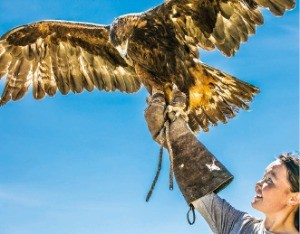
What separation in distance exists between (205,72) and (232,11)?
0.77 m

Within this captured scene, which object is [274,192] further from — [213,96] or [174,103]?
[213,96]

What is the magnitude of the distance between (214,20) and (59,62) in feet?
7.17

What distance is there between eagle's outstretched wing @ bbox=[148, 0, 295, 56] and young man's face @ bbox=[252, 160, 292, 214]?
273 centimetres

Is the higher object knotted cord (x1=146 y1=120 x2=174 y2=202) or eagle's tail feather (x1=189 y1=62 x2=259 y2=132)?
eagle's tail feather (x1=189 y1=62 x2=259 y2=132)

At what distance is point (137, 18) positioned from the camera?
18.8 feet

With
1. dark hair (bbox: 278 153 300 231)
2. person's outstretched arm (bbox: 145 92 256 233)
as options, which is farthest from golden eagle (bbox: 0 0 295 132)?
dark hair (bbox: 278 153 300 231)

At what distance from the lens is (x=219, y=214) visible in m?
3.10

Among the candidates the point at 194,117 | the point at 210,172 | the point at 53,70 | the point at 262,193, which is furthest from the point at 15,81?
the point at 262,193

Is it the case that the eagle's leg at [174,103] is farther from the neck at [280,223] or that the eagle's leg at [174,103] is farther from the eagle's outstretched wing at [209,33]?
the neck at [280,223]

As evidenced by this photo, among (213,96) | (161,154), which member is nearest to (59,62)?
(213,96)

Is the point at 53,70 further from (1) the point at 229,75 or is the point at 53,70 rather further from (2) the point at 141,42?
(1) the point at 229,75

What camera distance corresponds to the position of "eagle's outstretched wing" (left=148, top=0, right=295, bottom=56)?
548cm

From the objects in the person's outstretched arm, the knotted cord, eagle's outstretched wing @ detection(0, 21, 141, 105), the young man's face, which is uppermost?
eagle's outstretched wing @ detection(0, 21, 141, 105)

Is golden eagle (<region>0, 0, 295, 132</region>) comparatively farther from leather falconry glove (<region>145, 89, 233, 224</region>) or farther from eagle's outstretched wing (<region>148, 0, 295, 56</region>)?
leather falconry glove (<region>145, 89, 233, 224</region>)
